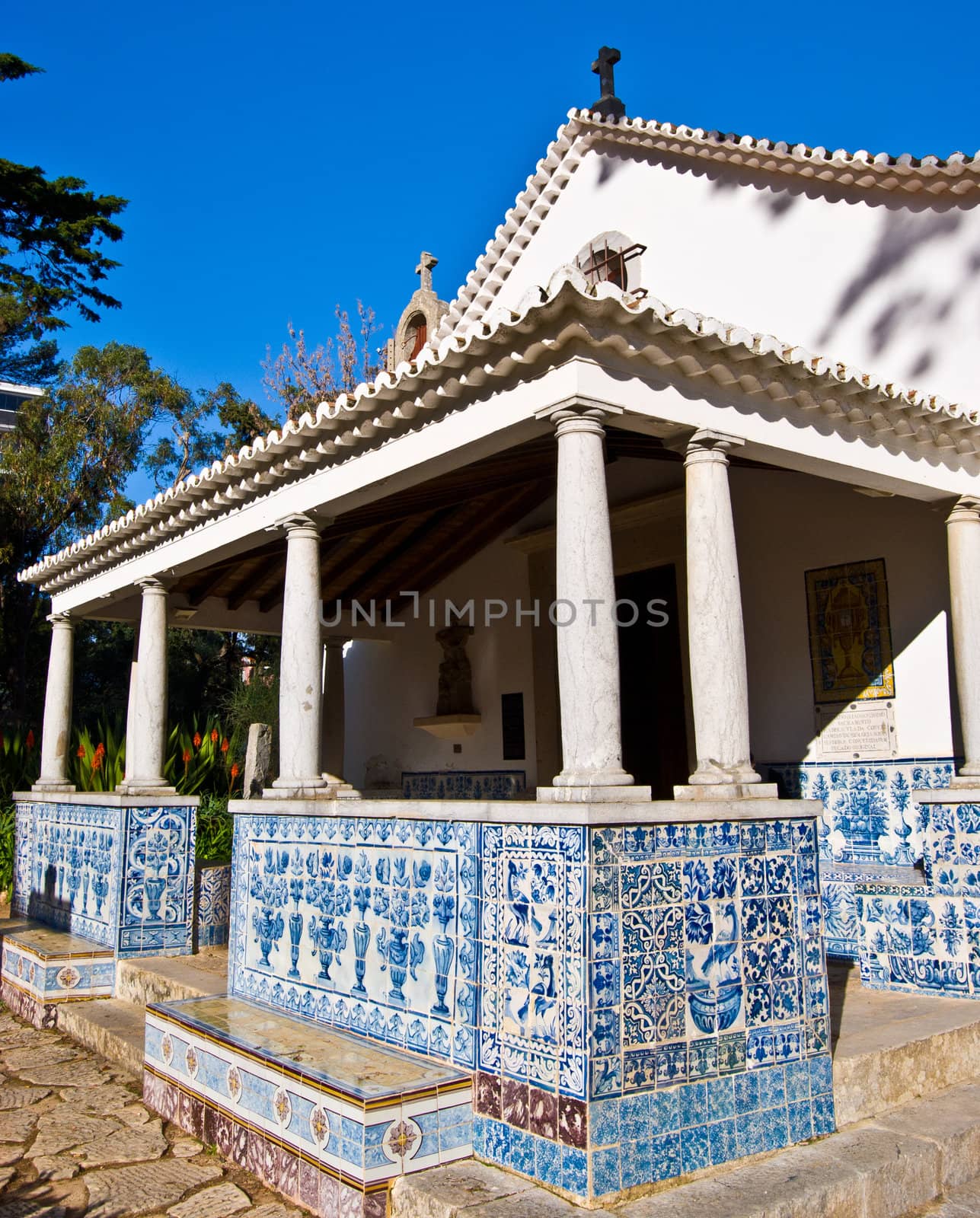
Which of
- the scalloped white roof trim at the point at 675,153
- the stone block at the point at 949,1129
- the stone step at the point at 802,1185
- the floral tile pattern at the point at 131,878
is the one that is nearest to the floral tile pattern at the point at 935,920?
the stone block at the point at 949,1129

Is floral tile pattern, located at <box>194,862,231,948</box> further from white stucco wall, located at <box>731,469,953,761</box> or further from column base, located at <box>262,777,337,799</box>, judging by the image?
white stucco wall, located at <box>731,469,953,761</box>

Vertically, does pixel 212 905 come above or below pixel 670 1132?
above

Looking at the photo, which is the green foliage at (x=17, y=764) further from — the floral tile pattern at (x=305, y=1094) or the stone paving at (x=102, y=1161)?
the floral tile pattern at (x=305, y=1094)

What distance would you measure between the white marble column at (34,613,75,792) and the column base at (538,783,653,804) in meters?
5.98

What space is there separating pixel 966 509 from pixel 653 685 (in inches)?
93.1

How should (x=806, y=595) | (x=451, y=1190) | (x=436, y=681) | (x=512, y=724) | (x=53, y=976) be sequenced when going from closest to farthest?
(x=451, y=1190)
(x=53, y=976)
(x=806, y=595)
(x=512, y=724)
(x=436, y=681)

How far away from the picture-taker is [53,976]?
6.23 meters

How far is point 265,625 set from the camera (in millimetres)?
9016

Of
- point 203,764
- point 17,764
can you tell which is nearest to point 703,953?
point 203,764

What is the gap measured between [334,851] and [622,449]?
2849mm

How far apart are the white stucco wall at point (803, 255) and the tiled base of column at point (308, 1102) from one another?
4701 millimetres

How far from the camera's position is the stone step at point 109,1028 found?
17.3 ft

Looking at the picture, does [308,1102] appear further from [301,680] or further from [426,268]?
[426,268]

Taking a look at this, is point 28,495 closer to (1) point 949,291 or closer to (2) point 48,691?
(2) point 48,691
